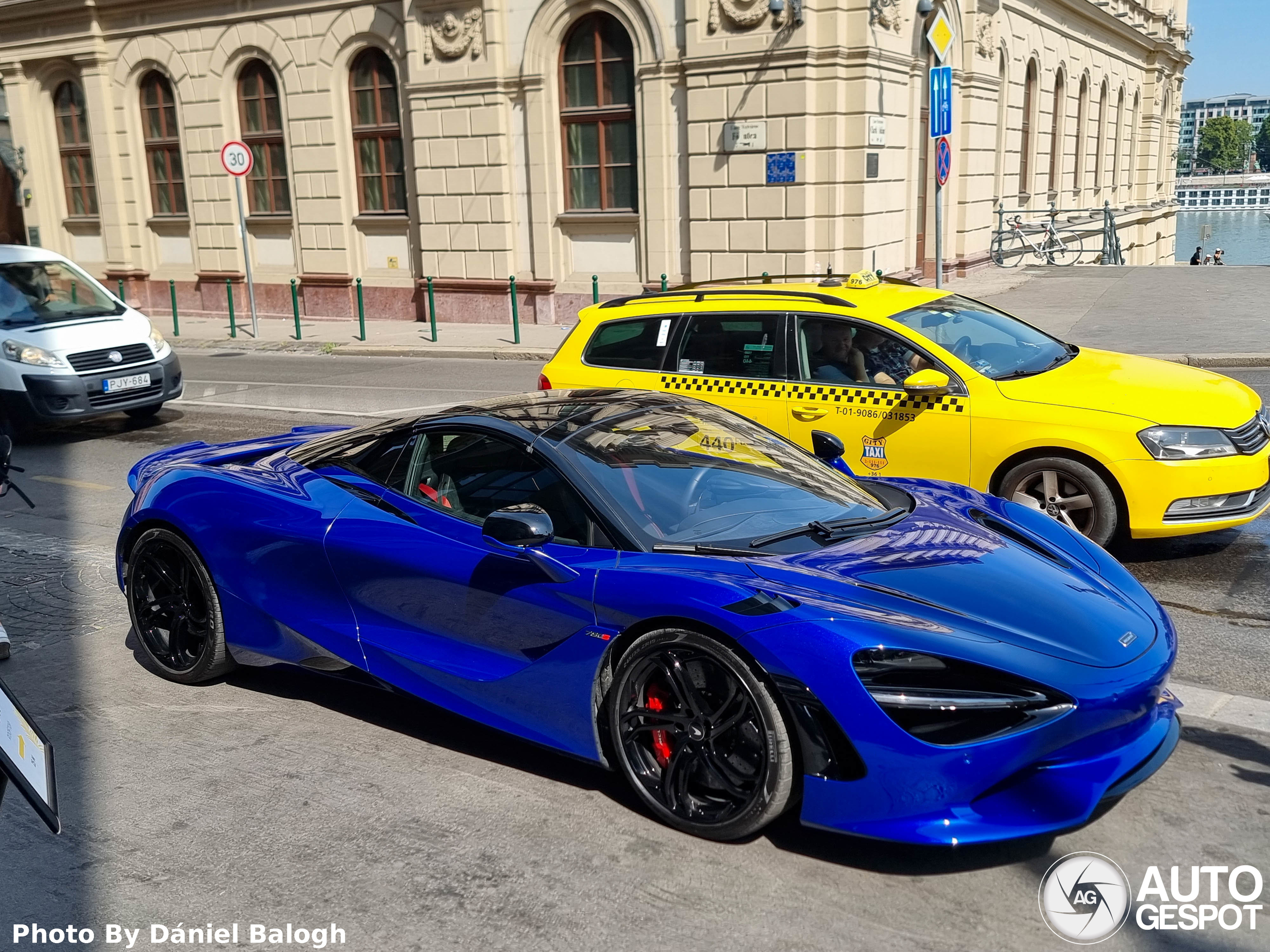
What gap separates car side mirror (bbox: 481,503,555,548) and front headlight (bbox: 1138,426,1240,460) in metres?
3.95

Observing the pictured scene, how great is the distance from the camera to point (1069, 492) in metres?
6.93

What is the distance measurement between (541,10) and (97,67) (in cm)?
1238

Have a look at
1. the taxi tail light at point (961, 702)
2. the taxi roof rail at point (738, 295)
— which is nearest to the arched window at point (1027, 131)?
the taxi roof rail at point (738, 295)

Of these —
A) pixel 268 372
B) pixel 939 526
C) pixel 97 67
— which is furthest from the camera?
pixel 97 67

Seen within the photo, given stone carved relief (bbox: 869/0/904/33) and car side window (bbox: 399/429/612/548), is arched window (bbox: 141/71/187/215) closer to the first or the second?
stone carved relief (bbox: 869/0/904/33)

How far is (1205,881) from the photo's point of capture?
366 centimetres

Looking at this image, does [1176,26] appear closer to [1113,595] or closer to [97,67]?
[97,67]

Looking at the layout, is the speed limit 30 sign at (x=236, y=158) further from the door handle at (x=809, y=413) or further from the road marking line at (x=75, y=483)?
the door handle at (x=809, y=413)

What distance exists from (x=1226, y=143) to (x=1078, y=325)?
200417 mm

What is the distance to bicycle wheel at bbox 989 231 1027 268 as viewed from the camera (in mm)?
28172

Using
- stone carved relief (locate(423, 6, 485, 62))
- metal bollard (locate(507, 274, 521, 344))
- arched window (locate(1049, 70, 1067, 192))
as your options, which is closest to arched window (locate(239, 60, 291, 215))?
stone carved relief (locate(423, 6, 485, 62))

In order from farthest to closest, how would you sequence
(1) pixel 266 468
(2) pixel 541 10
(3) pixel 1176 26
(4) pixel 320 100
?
(3) pixel 1176 26 → (4) pixel 320 100 → (2) pixel 541 10 → (1) pixel 266 468

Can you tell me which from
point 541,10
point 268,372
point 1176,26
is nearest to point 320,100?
point 541,10

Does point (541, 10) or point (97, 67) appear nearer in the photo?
point (541, 10)
